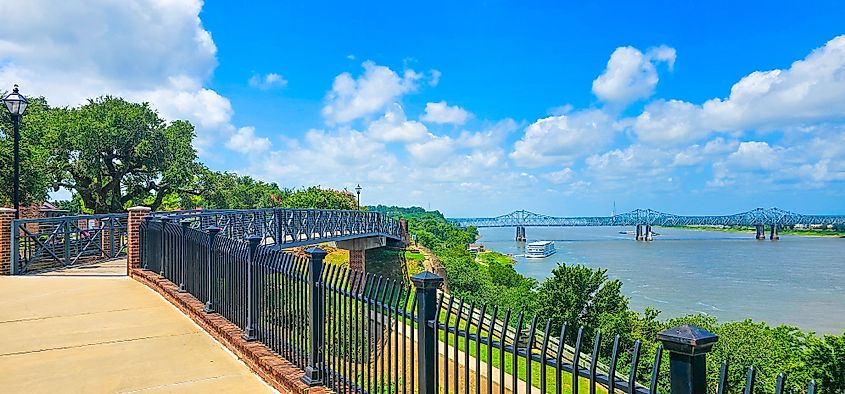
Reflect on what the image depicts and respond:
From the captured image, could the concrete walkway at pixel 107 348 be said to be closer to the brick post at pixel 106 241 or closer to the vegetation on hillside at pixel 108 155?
the brick post at pixel 106 241

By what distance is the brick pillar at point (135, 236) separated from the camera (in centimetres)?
1317

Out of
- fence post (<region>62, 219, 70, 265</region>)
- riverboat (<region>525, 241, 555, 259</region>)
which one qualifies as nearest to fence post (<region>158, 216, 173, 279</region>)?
fence post (<region>62, 219, 70, 265</region>)

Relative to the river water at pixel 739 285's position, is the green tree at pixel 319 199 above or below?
above

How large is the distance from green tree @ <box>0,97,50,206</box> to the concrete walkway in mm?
17646

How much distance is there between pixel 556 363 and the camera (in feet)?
9.49

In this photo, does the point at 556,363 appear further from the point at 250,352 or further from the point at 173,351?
the point at 173,351

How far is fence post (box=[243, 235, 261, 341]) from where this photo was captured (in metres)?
7.00

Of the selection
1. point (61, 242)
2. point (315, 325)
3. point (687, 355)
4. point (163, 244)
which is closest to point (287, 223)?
point (61, 242)

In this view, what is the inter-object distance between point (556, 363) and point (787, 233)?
181 m

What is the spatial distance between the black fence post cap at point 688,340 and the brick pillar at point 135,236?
13.0 metres

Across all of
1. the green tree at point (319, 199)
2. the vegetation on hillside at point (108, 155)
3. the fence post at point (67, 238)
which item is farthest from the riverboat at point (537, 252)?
the fence post at point (67, 238)

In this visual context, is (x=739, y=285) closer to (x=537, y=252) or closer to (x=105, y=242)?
(x=537, y=252)

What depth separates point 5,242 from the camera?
14.2m

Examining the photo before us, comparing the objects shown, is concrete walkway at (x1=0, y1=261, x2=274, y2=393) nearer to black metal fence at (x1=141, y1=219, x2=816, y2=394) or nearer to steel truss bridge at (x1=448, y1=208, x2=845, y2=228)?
black metal fence at (x1=141, y1=219, x2=816, y2=394)
